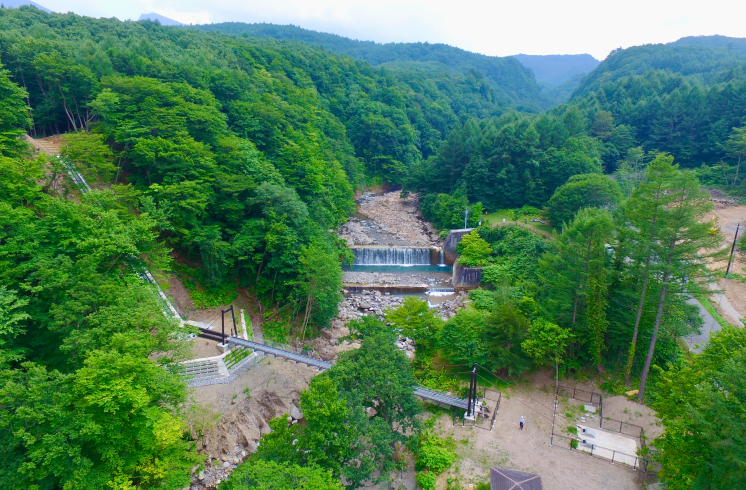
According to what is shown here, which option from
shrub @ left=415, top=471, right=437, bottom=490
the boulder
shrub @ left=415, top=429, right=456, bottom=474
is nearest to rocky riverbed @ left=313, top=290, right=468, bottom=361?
the boulder

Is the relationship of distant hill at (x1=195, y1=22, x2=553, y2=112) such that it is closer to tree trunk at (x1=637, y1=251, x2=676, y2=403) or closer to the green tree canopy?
the green tree canopy

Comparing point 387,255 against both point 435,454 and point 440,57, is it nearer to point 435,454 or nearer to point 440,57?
point 435,454

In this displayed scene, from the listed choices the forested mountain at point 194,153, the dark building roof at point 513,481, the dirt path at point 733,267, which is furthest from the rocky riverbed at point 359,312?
the dirt path at point 733,267

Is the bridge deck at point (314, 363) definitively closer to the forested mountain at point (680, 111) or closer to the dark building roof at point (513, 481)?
the dark building roof at point (513, 481)


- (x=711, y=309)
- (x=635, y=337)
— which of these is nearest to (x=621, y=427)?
(x=635, y=337)

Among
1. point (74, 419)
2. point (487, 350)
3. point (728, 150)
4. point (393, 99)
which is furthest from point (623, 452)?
point (393, 99)

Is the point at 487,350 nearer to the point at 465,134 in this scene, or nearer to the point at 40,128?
the point at 40,128
